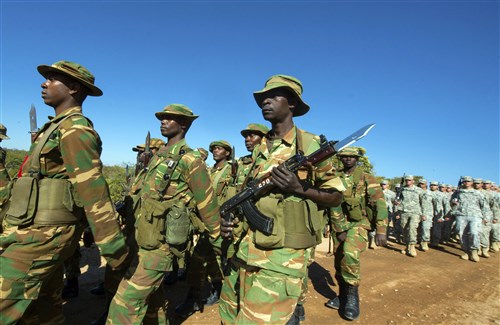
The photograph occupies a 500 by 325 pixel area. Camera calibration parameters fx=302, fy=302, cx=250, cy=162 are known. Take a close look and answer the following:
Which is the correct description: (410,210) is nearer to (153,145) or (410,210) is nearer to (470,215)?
(470,215)

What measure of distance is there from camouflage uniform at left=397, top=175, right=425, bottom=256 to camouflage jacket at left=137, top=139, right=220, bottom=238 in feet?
31.6

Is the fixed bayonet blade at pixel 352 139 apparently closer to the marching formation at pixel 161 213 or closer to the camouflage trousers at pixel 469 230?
the marching formation at pixel 161 213

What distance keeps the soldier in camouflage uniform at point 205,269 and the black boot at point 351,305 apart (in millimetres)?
2199

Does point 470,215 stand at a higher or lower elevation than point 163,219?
lower

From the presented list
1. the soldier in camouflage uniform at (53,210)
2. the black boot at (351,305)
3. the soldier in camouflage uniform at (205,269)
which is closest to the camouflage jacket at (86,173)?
the soldier in camouflage uniform at (53,210)

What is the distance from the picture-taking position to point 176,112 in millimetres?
3869

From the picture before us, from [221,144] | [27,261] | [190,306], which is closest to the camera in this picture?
[27,261]

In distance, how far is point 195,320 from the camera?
15.3ft

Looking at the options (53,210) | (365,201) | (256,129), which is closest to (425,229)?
(365,201)

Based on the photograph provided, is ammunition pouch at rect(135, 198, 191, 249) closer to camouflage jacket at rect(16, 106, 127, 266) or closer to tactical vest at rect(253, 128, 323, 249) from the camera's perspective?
camouflage jacket at rect(16, 106, 127, 266)

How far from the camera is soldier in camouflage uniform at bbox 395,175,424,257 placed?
10904 millimetres

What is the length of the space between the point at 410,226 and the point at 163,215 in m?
10.4

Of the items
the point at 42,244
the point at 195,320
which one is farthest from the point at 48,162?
the point at 195,320

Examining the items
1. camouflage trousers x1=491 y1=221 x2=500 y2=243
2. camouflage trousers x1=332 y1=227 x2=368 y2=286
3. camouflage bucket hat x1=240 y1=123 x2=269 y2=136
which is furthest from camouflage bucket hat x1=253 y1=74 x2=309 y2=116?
camouflage trousers x1=491 y1=221 x2=500 y2=243
